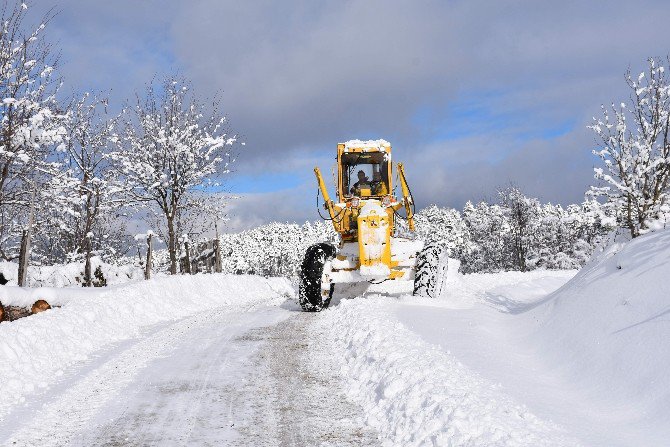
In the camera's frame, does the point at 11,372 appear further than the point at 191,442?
Yes

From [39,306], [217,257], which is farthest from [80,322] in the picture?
[217,257]

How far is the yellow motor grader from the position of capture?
11102 millimetres

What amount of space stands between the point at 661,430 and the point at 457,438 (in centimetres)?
158

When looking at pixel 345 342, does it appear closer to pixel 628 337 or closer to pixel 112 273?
pixel 628 337

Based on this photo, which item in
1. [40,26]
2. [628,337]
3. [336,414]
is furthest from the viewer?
[40,26]

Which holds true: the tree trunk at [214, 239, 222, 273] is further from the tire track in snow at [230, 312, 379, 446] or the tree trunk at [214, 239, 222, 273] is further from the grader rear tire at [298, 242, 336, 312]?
the tire track in snow at [230, 312, 379, 446]

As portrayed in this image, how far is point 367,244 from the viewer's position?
11164 millimetres

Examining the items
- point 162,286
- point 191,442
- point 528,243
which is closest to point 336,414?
point 191,442

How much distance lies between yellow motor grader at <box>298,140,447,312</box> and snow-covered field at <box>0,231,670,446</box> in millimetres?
1507

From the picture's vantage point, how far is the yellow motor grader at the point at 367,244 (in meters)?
11.1

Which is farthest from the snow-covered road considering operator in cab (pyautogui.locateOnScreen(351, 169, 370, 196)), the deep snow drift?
operator in cab (pyautogui.locateOnScreen(351, 169, 370, 196))

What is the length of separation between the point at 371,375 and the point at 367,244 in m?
5.57

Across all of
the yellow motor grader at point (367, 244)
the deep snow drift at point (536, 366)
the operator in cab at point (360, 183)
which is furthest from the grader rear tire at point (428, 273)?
the operator in cab at point (360, 183)

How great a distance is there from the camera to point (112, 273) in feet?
69.4
